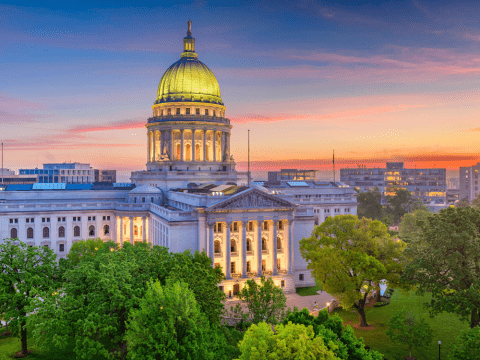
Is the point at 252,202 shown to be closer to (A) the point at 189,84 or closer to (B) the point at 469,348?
(B) the point at 469,348

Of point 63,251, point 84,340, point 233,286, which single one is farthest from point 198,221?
point 63,251

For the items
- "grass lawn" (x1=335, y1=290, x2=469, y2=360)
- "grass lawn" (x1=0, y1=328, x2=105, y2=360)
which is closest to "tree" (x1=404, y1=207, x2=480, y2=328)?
"grass lawn" (x1=335, y1=290, x2=469, y2=360)

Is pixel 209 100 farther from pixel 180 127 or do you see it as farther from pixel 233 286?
pixel 233 286

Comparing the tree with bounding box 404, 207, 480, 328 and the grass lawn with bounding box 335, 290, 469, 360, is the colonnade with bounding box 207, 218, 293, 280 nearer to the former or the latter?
the grass lawn with bounding box 335, 290, 469, 360

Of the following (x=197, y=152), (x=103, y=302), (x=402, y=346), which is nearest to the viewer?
(x=103, y=302)

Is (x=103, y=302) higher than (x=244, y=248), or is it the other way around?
(x=103, y=302)

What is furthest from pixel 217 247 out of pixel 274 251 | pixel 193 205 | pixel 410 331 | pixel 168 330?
pixel 168 330
